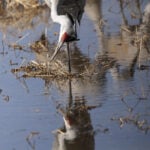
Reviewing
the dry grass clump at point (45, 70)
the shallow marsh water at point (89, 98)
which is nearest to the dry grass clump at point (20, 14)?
the shallow marsh water at point (89, 98)

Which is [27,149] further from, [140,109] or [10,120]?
[140,109]

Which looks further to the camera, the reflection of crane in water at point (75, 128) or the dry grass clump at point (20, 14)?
the dry grass clump at point (20, 14)

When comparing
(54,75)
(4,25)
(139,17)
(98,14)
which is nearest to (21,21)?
(4,25)

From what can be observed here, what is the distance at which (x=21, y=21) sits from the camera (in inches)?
386

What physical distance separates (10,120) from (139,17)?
416 cm

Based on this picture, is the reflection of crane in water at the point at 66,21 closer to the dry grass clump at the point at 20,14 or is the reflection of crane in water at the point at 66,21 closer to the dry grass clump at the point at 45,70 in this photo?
the dry grass clump at the point at 45,70

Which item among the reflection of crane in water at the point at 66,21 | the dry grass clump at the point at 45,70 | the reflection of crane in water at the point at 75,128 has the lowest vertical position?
the reflection of crane in water at the point at 75,128

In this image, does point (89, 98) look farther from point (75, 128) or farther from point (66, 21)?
point (66, 21)

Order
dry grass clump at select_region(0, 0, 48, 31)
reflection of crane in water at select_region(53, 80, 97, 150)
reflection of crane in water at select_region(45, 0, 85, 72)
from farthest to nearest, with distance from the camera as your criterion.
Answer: dry grass clump at select_region(0, 0, 48, 31)
reflection of crane in water at select_region(45, 0, 85, 72)
reflection of crane in water at select_region(53, 80, 97, 150)

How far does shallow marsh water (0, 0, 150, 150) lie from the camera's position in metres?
4.94

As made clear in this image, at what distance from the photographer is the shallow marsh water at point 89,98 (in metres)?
4.94

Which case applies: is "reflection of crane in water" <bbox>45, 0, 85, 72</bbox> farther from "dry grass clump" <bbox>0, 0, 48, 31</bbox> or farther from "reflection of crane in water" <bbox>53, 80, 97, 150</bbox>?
"dry grass clump" <bbox>0, 0, 48, 31</bbox>

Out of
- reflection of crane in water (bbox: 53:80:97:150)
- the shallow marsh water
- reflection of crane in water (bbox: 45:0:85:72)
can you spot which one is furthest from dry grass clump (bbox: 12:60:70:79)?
reflection of crane in water (bbox: 53:80:97:150)

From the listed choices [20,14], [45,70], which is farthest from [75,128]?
[20,14]
